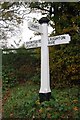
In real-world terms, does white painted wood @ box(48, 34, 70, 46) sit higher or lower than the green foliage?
higher

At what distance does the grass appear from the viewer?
2092 mm

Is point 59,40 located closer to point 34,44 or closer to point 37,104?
point 34,44

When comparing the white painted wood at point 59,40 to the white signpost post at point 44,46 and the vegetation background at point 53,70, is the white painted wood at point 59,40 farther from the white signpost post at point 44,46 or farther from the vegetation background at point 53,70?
the vegetation background at point 53,70

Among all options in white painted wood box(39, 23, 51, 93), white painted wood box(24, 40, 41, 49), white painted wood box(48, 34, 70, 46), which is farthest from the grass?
white painted wood box(48, 34, 70, 46)

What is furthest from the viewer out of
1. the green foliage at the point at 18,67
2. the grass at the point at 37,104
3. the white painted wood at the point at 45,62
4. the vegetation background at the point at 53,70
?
the green foliage at the point at 18,67

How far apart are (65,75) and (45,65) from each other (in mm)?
441

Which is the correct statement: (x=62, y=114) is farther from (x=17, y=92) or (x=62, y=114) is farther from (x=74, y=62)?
(x=74, y=62)

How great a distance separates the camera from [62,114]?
206 cm

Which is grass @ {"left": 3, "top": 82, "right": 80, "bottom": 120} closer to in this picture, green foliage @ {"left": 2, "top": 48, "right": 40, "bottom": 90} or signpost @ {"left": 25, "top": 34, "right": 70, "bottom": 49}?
green foliage @ {"left": 2, "top": 48, "right": 40, "bottom": 90}

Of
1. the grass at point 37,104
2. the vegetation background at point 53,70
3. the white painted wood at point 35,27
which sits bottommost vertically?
the grass at point 37,104

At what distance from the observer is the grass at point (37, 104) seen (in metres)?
2.09

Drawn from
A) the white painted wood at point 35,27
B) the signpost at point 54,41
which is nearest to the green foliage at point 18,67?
→ the signpost at point 54,41

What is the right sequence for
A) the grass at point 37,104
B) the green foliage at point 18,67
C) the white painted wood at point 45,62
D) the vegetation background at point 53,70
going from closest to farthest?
the grass at point 37,104
the white painted wood at point 45,62
the vegetation background at point 53,70
the green foliage at point 18,67

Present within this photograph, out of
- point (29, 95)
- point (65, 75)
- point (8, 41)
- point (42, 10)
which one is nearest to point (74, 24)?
point (42, 10)
